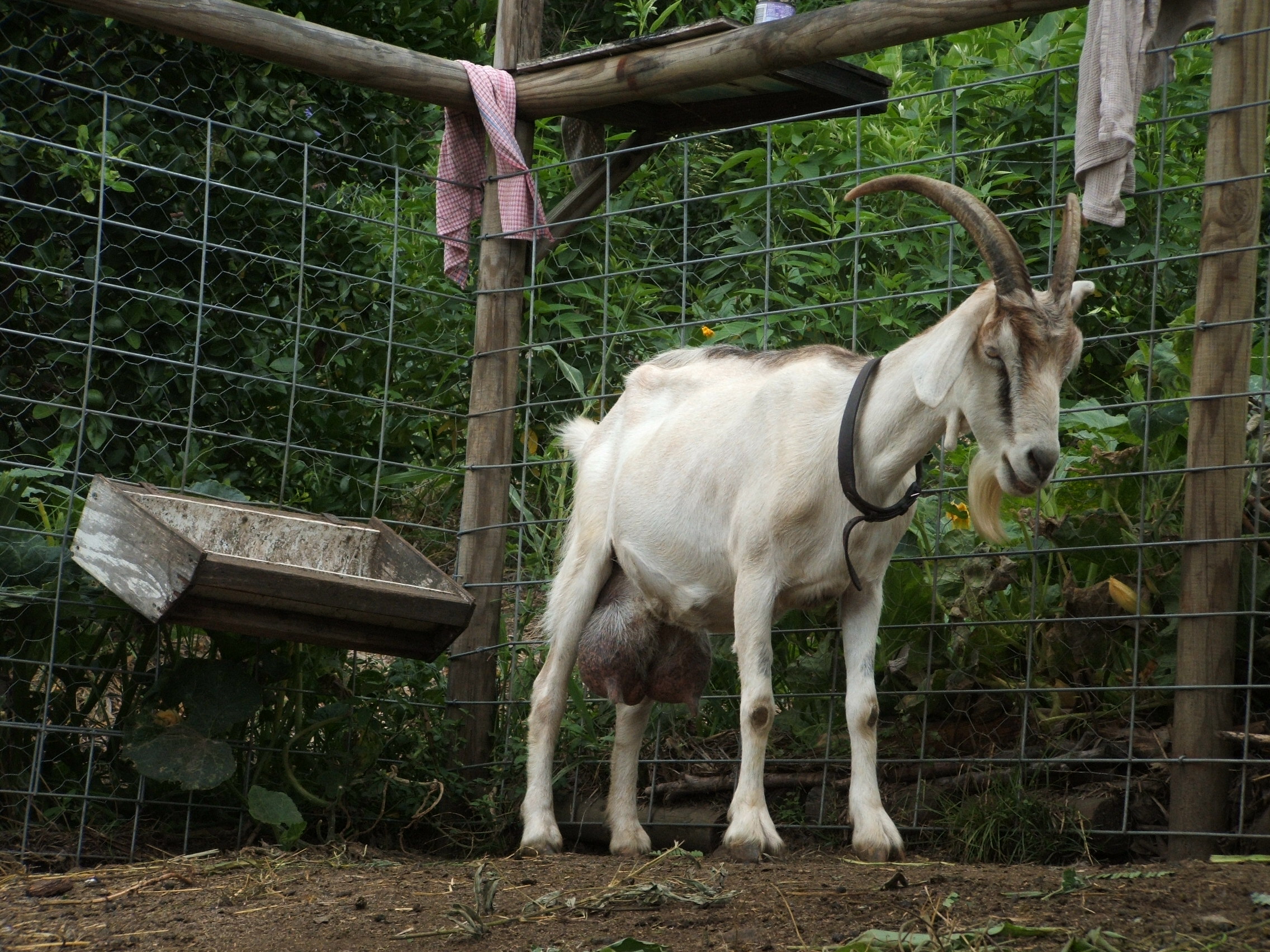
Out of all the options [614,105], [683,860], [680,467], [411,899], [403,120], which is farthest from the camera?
[403,120]

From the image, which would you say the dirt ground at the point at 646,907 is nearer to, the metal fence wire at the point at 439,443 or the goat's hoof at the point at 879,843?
the goat's hoof at the point at 879,843

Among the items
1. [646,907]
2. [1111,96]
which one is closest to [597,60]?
[1111,96]

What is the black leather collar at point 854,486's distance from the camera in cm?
407

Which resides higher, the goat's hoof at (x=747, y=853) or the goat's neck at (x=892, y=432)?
the goat's neck at (x=892, y=432)

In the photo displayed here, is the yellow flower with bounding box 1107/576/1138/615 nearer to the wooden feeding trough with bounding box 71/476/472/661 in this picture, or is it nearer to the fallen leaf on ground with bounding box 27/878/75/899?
the wooden feeding trough with bounding box 71/476/472/661

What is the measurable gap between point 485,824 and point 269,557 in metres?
1.30

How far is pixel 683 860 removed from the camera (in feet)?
12.7

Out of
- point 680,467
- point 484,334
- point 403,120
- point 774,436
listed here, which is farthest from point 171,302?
point 774,436

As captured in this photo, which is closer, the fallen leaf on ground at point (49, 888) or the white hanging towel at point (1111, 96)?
the fallen leaf on ground at point (49, 888)

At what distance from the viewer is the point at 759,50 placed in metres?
5.11

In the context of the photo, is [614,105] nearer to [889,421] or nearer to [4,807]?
[889,421]

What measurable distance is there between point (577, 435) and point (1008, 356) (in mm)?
2152

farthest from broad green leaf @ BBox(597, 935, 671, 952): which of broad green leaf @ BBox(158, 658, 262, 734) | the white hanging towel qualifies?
the white hanging towel

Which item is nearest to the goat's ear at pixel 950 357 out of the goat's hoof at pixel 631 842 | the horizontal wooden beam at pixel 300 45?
the goat's hoof at pixel 631 842
